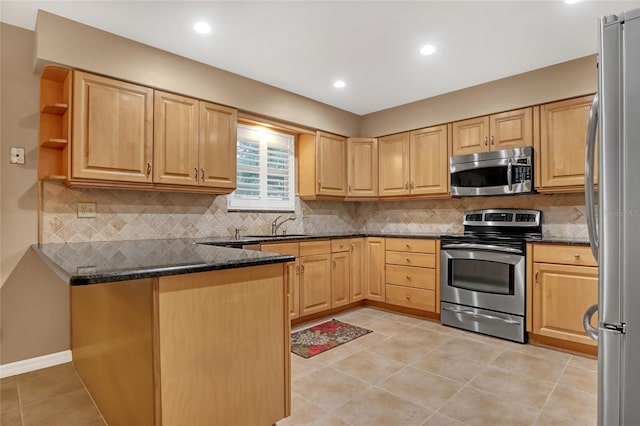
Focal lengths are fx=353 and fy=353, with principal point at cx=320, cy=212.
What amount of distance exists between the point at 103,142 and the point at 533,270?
3.67m

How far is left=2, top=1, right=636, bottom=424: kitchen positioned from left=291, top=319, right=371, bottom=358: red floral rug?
123 centimetres

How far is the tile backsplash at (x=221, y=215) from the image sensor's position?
2.75 m

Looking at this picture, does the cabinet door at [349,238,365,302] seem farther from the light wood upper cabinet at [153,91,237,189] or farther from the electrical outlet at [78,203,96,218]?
the electrical outlet at [78,203,96,218]

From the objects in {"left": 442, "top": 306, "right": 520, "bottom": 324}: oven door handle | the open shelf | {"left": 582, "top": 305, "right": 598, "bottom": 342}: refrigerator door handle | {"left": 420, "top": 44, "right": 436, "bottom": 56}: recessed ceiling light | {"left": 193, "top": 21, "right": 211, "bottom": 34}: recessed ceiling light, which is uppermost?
{"left": 420, "top": 44, "right": 436, "bottom": 56}: recessed ceiling light

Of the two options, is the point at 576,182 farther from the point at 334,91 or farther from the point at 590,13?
the point at 334,91

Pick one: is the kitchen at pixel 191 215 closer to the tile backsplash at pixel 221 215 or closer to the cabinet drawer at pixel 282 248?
the tile backsplash at pixel 221 215

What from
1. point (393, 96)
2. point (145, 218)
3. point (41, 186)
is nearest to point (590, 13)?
point (393, 96)

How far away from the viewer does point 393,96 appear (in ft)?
13.5

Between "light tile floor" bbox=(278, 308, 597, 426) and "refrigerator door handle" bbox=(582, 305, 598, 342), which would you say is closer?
"refrigerator door handle" bbox=(582, 305, 598, 342)

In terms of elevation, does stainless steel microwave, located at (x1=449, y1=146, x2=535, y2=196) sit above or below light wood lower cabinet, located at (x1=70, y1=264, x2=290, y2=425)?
above

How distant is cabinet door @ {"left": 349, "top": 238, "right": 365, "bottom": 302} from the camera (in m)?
4.21

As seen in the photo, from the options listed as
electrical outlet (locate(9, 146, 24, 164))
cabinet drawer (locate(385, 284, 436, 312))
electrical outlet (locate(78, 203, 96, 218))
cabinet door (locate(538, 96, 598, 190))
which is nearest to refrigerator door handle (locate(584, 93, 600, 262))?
cabinet door (locate(538, 96, 598, 190))

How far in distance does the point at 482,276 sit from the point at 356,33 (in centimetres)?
250

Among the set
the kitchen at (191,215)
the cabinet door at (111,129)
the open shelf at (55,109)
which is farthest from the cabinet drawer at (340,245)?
the open shelf at (55,109)
